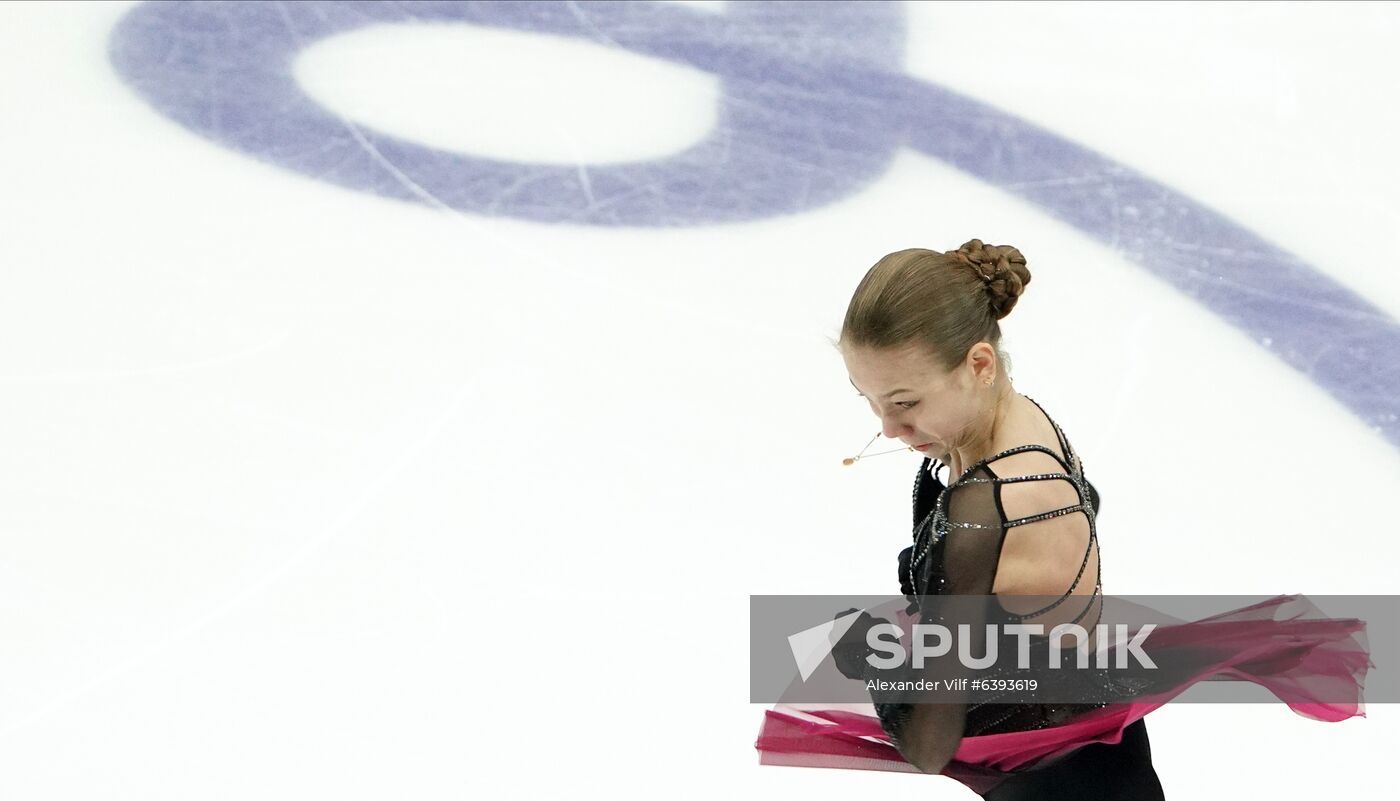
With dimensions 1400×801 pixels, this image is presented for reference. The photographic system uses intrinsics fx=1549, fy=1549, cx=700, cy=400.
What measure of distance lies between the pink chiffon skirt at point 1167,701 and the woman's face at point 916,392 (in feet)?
1.29

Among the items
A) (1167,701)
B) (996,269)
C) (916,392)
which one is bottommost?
(1167,701)

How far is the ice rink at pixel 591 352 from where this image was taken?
277cm

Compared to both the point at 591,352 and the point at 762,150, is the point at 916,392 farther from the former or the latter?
the point at 762,150

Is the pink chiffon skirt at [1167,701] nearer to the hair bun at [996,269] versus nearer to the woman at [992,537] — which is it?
the woman at [992,537]

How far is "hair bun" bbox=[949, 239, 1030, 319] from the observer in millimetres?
1767

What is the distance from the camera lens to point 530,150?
4.73 metres

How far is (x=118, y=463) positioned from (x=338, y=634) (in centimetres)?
74

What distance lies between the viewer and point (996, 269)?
1.77m

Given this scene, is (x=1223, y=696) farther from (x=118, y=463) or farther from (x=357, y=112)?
(x=357, y=112)

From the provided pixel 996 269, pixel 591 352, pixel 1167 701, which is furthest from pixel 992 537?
pixel 591 352

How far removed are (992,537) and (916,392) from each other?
0.63 ft

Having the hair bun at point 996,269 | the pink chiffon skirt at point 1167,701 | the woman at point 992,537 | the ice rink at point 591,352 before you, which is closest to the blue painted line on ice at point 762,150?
the ice rink at point 591,352

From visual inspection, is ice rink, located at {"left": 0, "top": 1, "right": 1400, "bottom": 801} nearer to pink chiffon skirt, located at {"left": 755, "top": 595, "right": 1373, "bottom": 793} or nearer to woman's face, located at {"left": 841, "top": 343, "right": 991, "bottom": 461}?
pink chiffon skirt, located at {"left": 755, "top": 595, "right": 1373, "bottom": 793}

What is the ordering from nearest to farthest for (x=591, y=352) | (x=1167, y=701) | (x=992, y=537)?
(x=992, y=537)
(x=1167, y=701)
(x=591, y=352)
